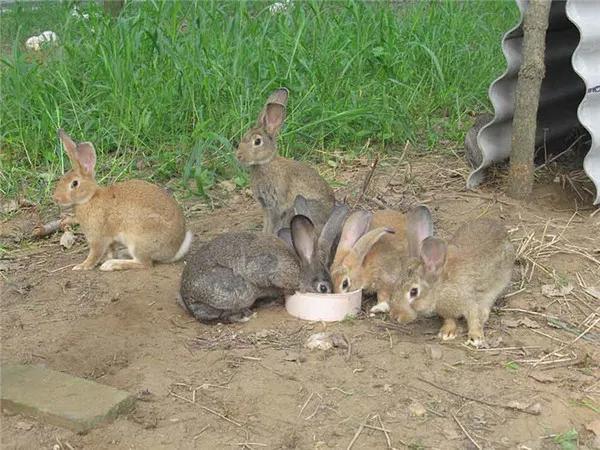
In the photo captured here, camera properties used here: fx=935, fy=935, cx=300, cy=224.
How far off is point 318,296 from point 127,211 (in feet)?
4.42

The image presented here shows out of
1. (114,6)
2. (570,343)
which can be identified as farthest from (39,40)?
(570,343)

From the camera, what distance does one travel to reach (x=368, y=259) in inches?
196

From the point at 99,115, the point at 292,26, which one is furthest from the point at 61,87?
the point at 292,26

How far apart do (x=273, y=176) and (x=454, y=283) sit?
5.58ft

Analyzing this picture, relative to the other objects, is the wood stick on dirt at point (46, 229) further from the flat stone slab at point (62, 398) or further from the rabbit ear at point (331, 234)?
the flat stone slab at point (62, 398)

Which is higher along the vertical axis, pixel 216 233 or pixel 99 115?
pixel 99 115

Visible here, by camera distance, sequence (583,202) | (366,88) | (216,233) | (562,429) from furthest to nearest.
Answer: (366,88)
(583,202)
(216,233)
(562,429)

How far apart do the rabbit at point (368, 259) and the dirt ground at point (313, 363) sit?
17 cm

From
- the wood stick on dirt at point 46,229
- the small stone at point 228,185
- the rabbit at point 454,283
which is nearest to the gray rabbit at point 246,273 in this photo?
the rabbit at point 454,283

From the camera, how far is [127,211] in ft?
17.5

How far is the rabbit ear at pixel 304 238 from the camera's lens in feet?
15.7

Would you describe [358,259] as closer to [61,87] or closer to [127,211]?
[127,211]

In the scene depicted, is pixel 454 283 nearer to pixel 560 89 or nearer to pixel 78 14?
pixel 560 89

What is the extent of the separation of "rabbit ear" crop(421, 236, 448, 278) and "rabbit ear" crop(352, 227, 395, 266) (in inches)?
16.6
